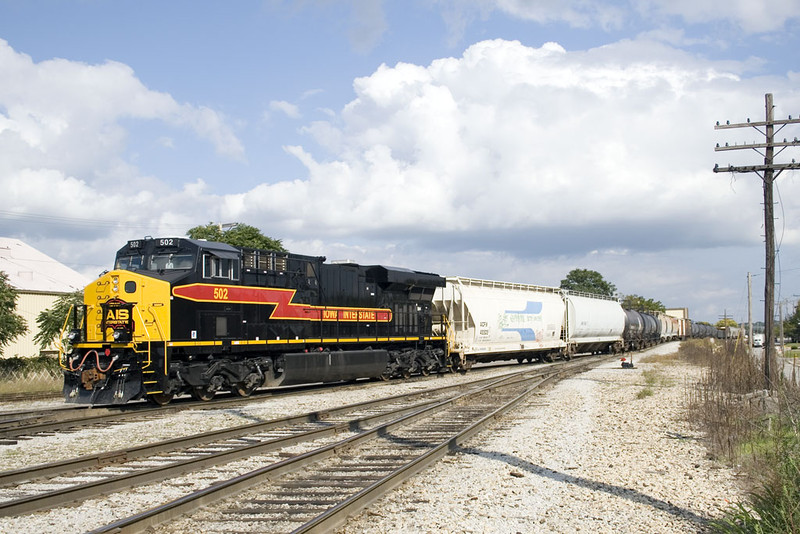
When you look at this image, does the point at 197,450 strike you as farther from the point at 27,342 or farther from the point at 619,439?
the point at 27,342

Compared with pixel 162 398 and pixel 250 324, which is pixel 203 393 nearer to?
pixel 162 398

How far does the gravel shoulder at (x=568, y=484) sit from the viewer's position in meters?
6.58

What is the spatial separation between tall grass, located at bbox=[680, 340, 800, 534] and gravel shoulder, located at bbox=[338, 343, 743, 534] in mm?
350

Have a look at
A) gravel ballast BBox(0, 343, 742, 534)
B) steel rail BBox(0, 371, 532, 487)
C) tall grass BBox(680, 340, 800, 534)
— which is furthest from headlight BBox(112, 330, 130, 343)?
tall grass BBox(680, 340, 800, 534)

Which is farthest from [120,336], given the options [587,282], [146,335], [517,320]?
[587,282]

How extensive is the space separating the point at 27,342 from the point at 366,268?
96.2 ft

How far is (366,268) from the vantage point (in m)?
23.1

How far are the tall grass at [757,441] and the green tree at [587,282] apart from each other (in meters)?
98.5

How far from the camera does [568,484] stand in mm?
8117

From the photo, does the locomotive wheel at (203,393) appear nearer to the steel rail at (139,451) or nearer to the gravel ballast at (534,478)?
the gravel ballast at (534,478)

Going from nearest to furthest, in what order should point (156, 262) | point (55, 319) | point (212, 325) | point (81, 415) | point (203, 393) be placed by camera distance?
point (81, 415) → point (156, 262) → point (212, 325) → point (203, 393) → point (55, 319)

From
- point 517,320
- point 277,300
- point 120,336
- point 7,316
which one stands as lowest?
point 517,320

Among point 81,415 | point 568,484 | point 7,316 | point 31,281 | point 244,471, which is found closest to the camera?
point 568,484

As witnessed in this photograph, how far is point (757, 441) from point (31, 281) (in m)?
47.6
